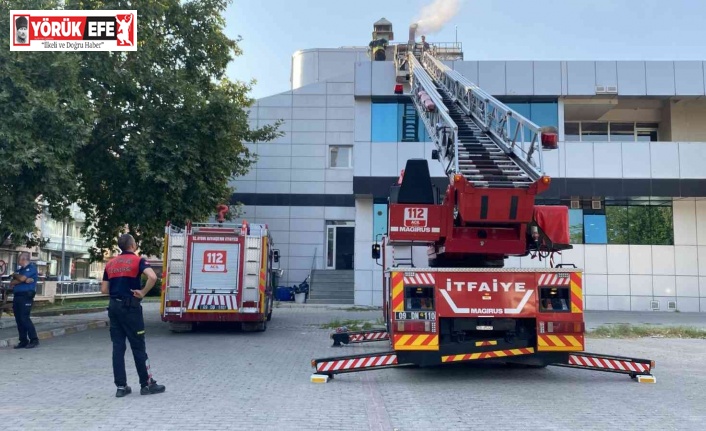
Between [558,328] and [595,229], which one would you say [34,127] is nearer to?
[558,328]

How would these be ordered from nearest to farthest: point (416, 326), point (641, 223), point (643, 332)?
point (416, 326), point (643, 332), point (641, 223)

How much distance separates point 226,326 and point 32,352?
19.5 feet

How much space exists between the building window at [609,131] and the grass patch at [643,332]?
11.4m

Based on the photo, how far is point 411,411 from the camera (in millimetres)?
6914

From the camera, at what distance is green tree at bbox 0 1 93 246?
1124cm

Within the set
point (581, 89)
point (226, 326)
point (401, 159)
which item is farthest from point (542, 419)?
point (581, 89)

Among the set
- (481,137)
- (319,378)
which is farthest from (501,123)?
(319,378)

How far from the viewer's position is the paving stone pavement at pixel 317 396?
6.31 m

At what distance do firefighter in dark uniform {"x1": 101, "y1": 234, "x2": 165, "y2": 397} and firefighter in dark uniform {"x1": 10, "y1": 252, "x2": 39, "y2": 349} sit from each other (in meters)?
5.55

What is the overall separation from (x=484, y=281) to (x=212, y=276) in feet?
25.9

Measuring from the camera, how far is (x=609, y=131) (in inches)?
1033

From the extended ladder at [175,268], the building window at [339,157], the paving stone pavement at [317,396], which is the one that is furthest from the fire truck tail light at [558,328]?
the building window at [339,157]

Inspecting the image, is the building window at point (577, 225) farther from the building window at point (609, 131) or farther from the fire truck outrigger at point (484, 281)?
the fire truck outrigger at point (484, 281)

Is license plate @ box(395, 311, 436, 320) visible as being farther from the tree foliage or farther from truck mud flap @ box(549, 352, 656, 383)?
the tree foliage
